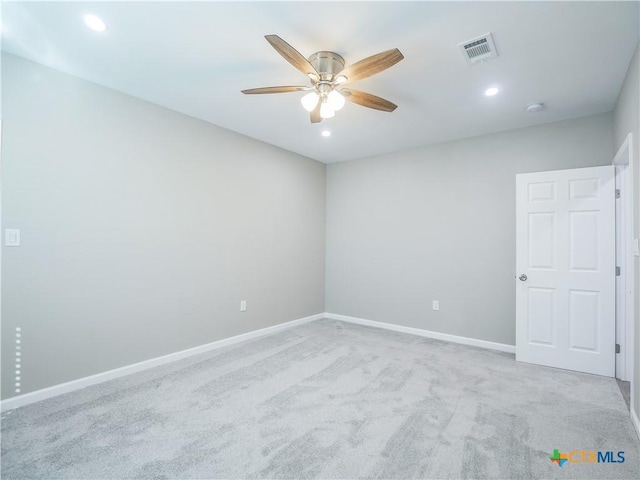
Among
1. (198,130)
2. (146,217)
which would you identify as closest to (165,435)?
(146,217)

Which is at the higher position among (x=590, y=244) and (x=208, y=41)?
(x=208, y=41)

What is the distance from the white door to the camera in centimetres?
306

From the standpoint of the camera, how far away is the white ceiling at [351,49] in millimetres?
1914

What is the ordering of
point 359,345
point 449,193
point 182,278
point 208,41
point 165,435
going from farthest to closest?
point 449,193, point 359,345, point 182,278, point 208,41, point 165,435

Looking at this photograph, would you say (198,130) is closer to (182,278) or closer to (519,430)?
(182,278)

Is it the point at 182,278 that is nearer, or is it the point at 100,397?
the point at 100,397

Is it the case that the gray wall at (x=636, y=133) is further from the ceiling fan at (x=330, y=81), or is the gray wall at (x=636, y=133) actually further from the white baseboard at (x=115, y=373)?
the white baseboard at (x=115, y=373)

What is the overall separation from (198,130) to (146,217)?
1160 millimetres

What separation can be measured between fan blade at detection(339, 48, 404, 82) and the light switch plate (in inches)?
107

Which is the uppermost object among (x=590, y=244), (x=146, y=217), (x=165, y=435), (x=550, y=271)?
(x=146, y=217)

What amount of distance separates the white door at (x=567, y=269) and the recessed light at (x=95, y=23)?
3.97 meters

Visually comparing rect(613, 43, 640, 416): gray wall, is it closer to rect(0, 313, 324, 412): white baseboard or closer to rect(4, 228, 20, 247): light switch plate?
rect(0, 313, 324, 412): white baseboard

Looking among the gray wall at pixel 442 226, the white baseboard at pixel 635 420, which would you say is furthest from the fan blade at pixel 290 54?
the white baseboard at pixel 635 420

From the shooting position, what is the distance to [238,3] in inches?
73.5
